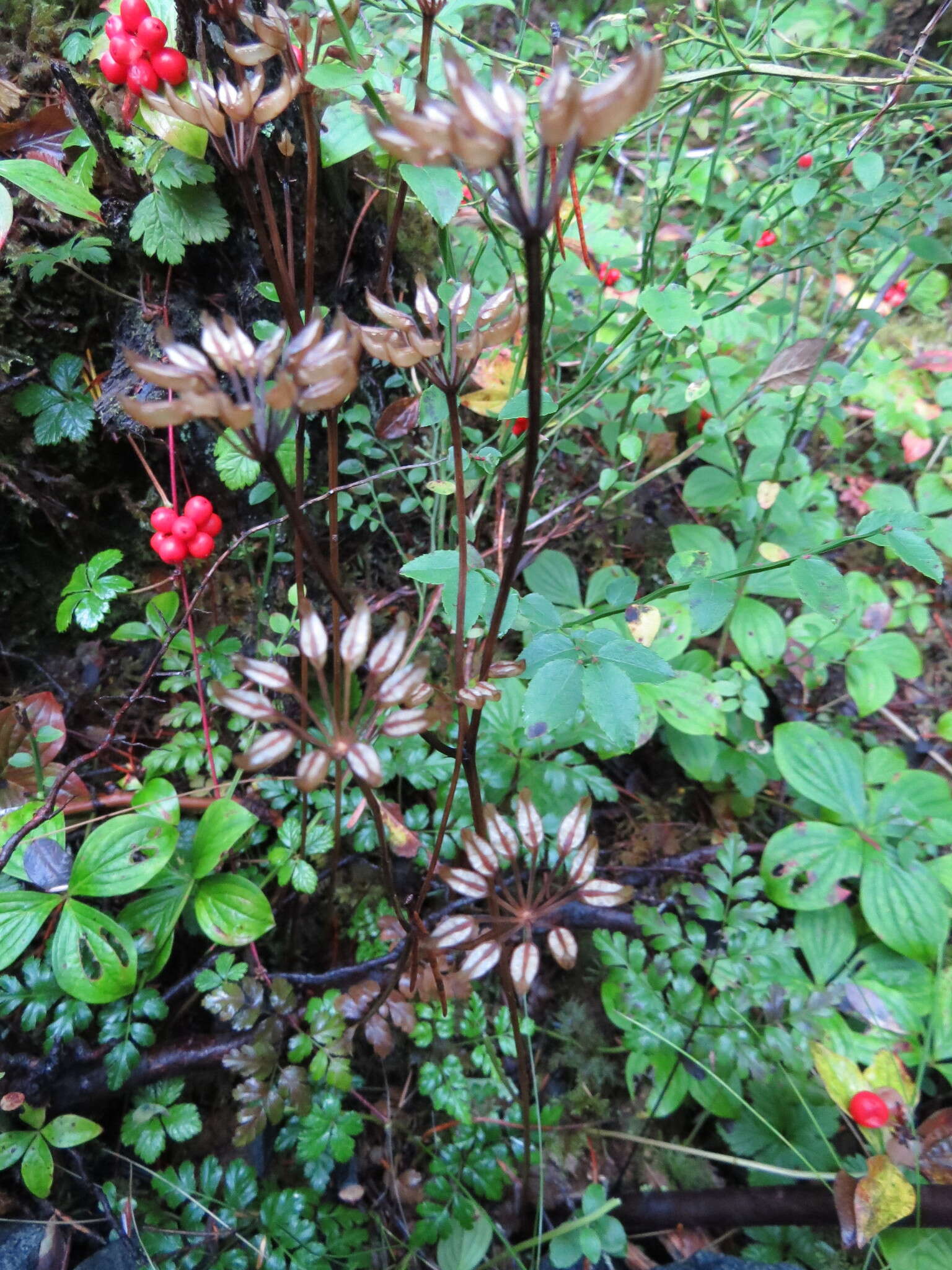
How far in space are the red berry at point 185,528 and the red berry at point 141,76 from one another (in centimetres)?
64

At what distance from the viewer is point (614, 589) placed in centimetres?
100

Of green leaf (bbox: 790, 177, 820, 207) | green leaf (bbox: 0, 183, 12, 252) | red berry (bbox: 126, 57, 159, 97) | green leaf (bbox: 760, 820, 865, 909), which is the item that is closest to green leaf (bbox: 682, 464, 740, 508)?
green leaf (bbox: 790, 177, 820, 207)

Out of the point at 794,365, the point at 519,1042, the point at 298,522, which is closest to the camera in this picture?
the point at 298,522

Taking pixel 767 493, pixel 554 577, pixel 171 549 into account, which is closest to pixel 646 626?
pixel 554 577

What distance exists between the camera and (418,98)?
0.41 m

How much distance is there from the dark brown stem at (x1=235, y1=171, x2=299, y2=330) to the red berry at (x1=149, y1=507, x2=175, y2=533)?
49cm

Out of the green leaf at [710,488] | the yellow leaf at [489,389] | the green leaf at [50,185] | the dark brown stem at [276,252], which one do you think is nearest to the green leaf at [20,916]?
the dark brown stem at [276,252]

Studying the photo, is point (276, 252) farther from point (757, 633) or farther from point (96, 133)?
point (757, 633)

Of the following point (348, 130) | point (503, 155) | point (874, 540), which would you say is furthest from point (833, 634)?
point (503, 155)

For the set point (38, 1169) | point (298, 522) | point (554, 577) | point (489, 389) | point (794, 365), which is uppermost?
point (298, 522)

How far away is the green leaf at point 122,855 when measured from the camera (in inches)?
44.9

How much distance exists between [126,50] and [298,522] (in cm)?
99

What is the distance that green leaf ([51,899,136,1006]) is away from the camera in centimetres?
109

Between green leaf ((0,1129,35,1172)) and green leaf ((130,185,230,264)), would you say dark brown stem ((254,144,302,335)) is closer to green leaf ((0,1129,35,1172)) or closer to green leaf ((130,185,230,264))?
green leaf ((130,185,230,264))
